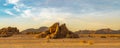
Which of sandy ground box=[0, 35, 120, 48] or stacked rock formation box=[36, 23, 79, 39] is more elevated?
stacked rock formation box=[36, 23, 79, 39]

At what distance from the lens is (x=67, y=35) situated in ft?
149

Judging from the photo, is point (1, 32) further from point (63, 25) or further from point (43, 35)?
point (63, 25)

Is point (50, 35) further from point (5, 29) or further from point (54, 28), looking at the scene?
point (5, 29)

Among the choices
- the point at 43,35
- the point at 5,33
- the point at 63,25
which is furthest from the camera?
the point at 5,33

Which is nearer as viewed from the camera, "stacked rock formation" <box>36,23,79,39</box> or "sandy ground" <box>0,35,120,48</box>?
"sandy ground" <box>0,35,120,48</box>

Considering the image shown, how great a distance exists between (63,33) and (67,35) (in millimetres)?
657

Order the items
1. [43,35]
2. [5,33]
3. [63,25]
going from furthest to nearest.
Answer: [5,33], [43,35], [63,25]

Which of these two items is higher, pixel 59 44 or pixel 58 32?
pixel 58 32

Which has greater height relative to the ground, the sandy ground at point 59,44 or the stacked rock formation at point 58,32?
the stacked rock formation at point 58,32

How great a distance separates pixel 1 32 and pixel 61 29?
23.1 metres

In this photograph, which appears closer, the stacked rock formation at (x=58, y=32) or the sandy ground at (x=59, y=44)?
the sandy ground at (x=59, y=44)

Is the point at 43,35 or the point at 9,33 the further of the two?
the point at 9,33

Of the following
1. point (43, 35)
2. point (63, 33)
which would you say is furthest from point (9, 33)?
point (63, 33)

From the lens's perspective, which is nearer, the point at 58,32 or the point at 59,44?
the point at 59,44
